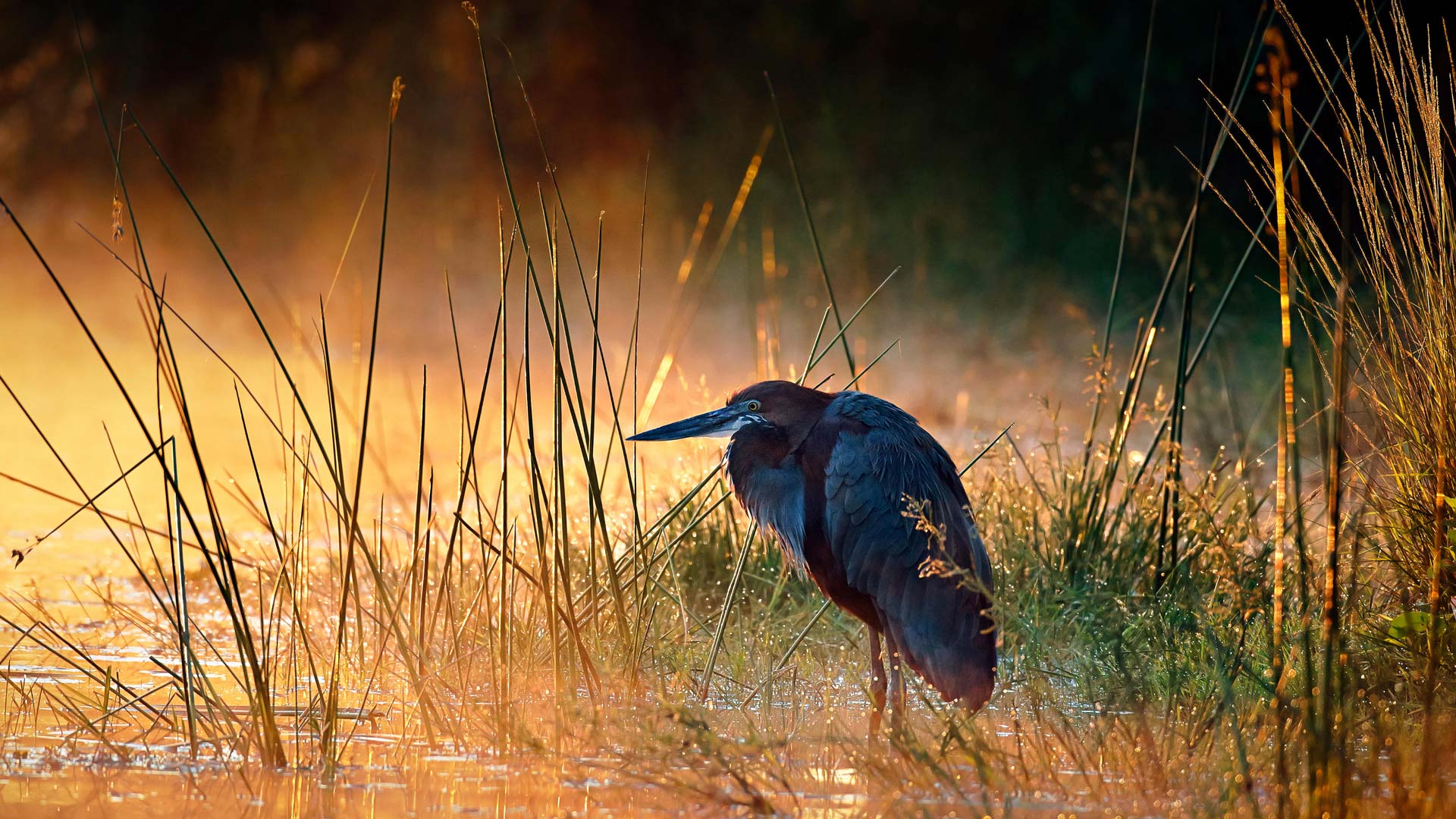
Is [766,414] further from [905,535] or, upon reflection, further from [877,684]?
[877,684]

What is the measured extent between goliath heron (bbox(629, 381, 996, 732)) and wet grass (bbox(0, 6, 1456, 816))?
0.35ft

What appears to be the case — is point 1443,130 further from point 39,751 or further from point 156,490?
point 156,490

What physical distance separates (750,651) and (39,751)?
140 centimetres

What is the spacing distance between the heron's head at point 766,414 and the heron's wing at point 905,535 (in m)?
0.06

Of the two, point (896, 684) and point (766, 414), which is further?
point (766, 414)

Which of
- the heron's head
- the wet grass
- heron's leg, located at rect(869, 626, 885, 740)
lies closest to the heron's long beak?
the heron's head

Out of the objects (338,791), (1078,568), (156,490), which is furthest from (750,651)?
(156,490)

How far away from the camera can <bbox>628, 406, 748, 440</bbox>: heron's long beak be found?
2902mm

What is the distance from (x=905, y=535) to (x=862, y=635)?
2.32 feet

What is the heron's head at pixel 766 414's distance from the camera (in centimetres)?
287

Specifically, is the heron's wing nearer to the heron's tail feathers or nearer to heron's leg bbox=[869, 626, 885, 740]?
the heron's tail feathers

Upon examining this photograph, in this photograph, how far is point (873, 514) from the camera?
2.74 meters

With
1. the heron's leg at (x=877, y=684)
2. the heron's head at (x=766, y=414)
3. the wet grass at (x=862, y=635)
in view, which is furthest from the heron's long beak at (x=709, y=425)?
the heron's leg at (x=877, y=684)

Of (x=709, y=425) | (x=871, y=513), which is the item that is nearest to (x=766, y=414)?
(x=709, y=425)
